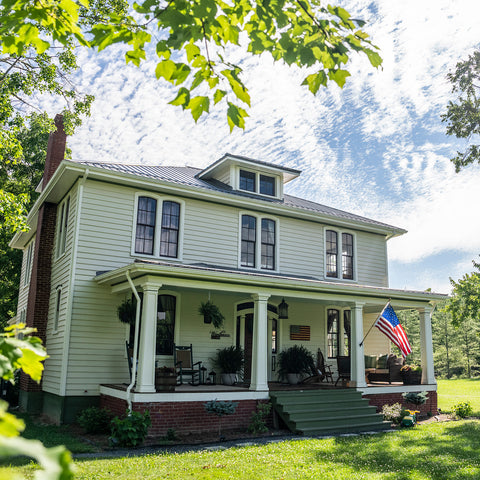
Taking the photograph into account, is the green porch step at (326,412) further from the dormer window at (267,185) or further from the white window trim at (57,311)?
the dormer window at (267,185)

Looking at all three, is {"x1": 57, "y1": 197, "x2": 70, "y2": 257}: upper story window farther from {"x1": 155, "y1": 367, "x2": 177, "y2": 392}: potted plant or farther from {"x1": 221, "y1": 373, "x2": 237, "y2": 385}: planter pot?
{"x1": 221, "y1": 373, "x2": 237, "y2": 385}: planter pot

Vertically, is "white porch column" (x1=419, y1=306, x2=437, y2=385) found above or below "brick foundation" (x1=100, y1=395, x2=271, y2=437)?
above

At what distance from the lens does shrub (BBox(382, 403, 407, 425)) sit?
13164mm

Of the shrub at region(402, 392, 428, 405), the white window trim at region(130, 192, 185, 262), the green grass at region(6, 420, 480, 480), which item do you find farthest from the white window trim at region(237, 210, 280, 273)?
the green grass at region(6, 420, 480, 480)

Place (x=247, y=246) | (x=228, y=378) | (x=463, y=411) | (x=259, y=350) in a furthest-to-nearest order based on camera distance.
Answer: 1. (x=247, y=246)
2. (x=463, y=411)
3. (x=228, y=378)
4. (x=259, y=350)

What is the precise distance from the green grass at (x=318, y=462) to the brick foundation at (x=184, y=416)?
1947 millimetres

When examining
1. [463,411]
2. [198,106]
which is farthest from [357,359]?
[198,106]

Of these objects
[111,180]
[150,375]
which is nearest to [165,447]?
[150,375]

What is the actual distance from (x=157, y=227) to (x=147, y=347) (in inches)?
168

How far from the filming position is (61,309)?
13.4m

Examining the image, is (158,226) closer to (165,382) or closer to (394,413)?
(165,382)

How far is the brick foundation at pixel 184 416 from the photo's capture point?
35.2ft

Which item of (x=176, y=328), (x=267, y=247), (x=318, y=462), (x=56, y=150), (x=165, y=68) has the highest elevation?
(x=56, y=150)

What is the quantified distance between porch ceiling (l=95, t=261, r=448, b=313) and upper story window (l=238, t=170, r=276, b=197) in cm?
430
